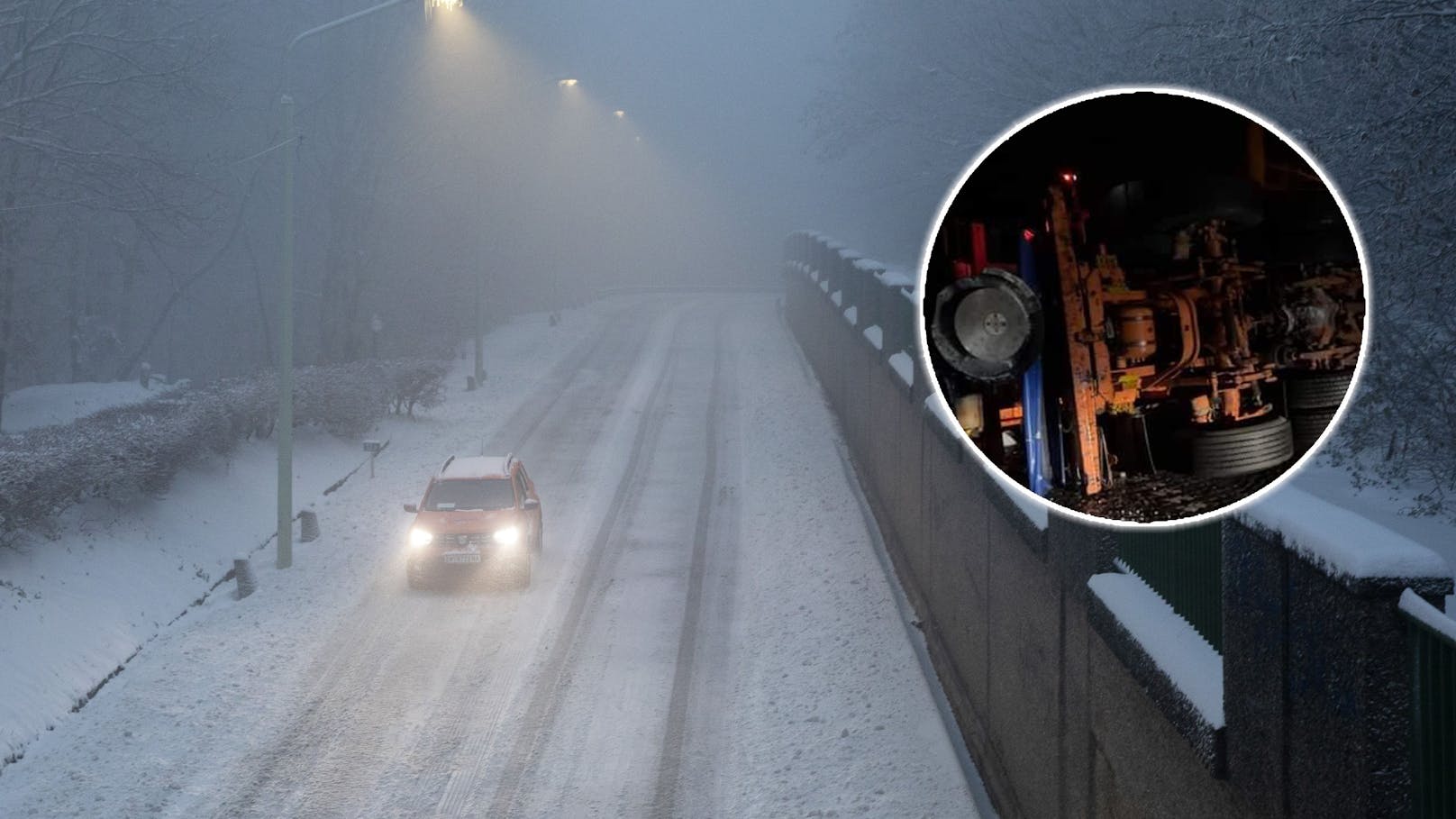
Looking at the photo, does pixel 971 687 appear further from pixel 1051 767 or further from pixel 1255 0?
pixel 1255 0

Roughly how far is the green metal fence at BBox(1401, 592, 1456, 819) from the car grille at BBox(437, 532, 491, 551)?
60.0 feet

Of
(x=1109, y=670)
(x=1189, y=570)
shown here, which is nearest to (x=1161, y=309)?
(x=1189, y=570)

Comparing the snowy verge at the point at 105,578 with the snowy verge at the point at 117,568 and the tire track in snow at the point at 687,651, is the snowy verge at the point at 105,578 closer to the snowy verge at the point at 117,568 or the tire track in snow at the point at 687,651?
the snowy verge at the point at 117,568

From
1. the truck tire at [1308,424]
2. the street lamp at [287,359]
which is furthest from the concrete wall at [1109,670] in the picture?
the street lamp at [287,359]

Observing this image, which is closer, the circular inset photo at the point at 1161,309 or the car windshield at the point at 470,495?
the circular inset photo at the point at 1161,309

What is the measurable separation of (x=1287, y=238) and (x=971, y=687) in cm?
1434

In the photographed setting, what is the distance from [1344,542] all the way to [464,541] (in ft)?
60.3

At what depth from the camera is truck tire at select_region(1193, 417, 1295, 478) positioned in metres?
1.79

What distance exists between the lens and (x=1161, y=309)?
1.77 meters

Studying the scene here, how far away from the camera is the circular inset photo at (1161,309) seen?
5.79 ft

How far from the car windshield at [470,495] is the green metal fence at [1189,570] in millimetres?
15203

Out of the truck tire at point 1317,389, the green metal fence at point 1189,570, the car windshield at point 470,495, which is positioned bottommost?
the car windshield at point 470,495

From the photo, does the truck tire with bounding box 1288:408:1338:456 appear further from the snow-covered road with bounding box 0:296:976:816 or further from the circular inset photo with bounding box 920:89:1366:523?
the snow-covered road with bounding box 0:296:976:816

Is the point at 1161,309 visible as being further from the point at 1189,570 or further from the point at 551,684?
Result: the point at 551,684
